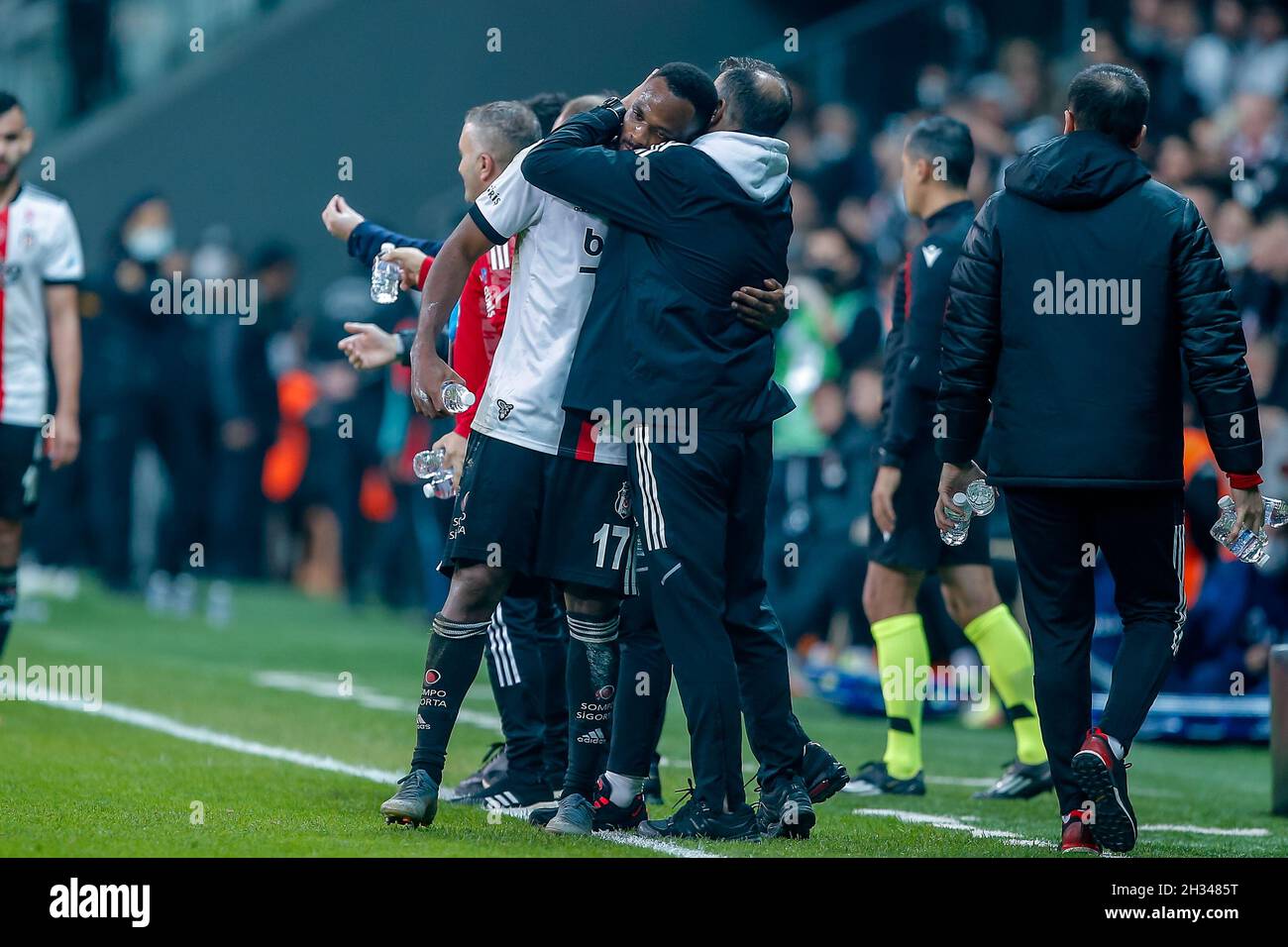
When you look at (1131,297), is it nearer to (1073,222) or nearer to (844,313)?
(1073,222)

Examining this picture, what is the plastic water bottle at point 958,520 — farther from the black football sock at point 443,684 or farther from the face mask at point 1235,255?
the face mask at point 1235,255

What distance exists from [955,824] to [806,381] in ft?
21.7

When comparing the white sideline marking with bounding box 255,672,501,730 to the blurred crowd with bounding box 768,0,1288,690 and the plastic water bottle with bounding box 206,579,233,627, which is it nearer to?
the blurred crowd with bounding box 768,0,1288,690

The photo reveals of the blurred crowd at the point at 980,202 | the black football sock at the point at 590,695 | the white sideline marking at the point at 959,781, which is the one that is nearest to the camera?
the black football sock at the point at 590,695

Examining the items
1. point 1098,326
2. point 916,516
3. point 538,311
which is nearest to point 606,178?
point 538,311

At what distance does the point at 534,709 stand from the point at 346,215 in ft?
5.99

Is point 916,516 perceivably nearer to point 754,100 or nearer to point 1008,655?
point 1008,655

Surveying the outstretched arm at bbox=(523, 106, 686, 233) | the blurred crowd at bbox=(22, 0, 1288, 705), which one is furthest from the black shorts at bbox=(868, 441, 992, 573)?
the blurred crowd at bbox=(22, 0, 1288, 705)

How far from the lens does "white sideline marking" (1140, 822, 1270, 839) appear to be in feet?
22.0

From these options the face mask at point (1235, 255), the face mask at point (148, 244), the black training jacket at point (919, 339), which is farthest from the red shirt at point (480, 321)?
the face mask at point (148, 244)

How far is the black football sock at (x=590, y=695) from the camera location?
5984 mm

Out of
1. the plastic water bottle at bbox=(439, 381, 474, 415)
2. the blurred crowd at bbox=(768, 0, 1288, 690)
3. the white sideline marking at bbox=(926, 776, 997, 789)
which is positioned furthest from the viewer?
the blurred crowd at bbox=(768, 0, 1288, 690)

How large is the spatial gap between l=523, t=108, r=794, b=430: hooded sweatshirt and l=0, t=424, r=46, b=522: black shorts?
3283 mm

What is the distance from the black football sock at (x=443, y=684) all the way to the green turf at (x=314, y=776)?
0.24m
